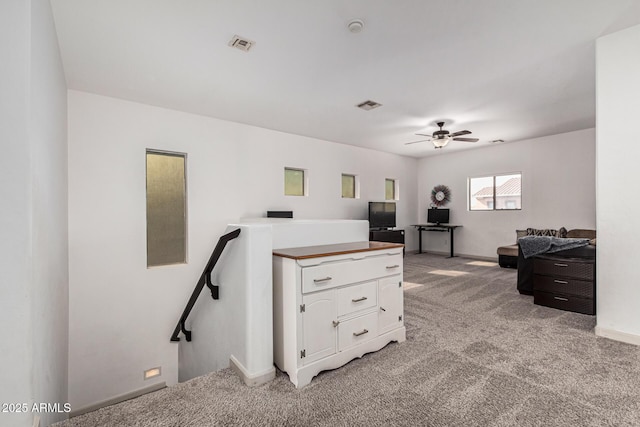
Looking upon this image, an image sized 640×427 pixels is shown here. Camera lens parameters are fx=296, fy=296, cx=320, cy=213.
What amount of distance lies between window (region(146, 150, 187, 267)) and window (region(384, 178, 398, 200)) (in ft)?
17.8

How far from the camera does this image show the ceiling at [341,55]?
2342 mm

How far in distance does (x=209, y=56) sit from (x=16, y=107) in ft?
6.65

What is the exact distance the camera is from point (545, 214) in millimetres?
6723

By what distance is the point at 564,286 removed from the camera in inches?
142

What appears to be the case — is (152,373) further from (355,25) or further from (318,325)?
(355,25)

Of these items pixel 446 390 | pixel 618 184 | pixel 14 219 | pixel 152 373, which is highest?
pixel 618 184

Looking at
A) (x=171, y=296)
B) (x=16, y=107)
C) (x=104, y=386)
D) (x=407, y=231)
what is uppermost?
(x=16, y=107)

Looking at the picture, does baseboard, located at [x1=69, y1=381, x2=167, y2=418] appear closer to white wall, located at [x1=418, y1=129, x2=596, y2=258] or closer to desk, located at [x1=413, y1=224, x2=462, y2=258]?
desk, located at [x1=413, y1=224, x2=462, y2=258]

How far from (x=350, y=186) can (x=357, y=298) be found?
17.2 ft

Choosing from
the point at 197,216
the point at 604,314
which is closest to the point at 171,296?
the point at 197,216

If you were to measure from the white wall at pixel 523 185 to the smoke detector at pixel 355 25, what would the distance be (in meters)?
6.25

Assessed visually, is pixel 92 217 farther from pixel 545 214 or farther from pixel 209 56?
pixel 545 214

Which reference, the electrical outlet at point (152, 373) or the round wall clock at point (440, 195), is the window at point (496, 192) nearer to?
the round wall clock at point (440, 195)

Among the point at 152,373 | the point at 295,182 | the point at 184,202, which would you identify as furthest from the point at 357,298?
the point at 295,182
